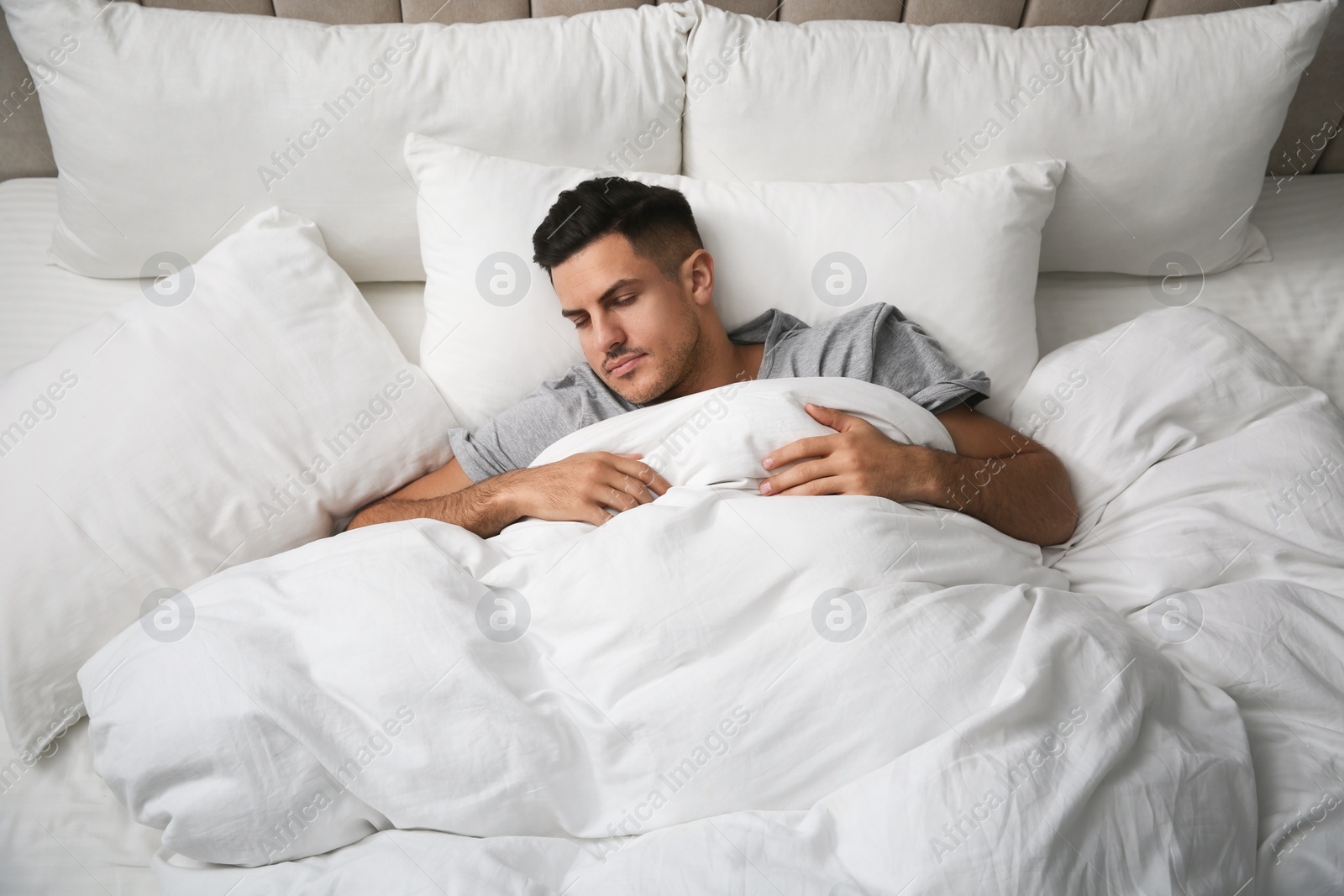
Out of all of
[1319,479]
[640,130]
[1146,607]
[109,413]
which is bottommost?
[1146,607]

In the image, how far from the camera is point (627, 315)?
1.35 metres

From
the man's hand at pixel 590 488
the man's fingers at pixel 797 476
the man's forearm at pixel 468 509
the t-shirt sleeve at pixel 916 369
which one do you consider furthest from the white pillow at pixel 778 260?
the man's fingers at pixel 797 476

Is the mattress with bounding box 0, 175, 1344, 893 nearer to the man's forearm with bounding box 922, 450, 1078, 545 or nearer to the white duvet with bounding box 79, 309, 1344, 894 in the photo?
the man's forearm with bounding box 922, 450, 1078, 545

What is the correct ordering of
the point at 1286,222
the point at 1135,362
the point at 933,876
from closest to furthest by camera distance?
the point at 933,876 < the point at 1135,362 < the point at 1286,222

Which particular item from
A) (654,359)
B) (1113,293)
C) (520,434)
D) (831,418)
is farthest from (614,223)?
(1113,293)

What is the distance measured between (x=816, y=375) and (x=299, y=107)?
970 millimetres

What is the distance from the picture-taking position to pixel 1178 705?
915 mm

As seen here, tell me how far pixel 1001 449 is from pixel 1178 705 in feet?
1.64

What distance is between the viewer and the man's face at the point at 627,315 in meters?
1.32

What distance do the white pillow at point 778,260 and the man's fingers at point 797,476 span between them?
422 millimetres

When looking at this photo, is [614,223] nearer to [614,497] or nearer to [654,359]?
[654,359]

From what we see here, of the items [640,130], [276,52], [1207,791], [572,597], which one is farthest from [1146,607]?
[276,52]

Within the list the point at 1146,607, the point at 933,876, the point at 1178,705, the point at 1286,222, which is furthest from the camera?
the point at 1286,222

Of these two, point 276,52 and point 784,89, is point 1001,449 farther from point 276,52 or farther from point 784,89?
point 276,52
